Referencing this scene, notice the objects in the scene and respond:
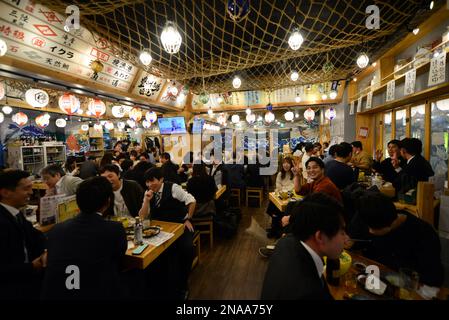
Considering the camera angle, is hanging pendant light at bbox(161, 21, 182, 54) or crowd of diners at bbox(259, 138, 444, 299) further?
hanging pendant light at bbox(161, 21, 182, 54)

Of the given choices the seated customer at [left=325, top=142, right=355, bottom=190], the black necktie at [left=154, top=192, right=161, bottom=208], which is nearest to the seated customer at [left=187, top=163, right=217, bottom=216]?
the black necktie at [left=154, top=192, right=161, bottom=208]

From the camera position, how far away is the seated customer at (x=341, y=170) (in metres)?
3.75

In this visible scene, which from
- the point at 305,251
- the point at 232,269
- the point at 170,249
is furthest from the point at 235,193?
the point at 305,251

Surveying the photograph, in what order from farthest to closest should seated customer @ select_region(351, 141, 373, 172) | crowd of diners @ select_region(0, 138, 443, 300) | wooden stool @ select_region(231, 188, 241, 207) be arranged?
wooden stool @ select_region(231, 188, 241, 207) < seated customer @ select_region(351, 141, 373, 172) < crowd of diners @ select_region(0, 138, 443, 300)

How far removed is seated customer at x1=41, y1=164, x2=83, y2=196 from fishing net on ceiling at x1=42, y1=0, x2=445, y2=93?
241 cm

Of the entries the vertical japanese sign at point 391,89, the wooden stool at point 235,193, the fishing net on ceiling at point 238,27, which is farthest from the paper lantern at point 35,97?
the vertical japanese sign at point 391,89

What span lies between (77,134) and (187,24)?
1161 cm

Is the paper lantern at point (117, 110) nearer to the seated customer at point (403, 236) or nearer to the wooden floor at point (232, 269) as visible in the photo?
the wooden floor at point (232, 269)

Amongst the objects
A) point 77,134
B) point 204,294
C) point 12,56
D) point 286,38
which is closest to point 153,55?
point 12,56

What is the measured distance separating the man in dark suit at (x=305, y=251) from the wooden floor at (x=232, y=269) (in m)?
1.94

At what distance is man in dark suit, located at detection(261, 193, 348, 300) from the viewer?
105 cm

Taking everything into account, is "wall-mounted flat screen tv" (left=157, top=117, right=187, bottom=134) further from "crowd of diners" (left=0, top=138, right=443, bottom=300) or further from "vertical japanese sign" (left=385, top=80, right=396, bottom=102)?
"vertical japanese sign" (left=385, top=80, right=396, bottom=102)

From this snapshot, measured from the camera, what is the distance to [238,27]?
355 centimetres
